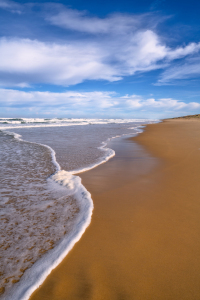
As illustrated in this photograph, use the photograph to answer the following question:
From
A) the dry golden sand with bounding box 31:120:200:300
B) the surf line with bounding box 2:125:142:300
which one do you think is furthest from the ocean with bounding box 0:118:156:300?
the dry golden sand with bounding box 31:120:200:300

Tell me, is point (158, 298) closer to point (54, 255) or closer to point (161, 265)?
point (161, 265)

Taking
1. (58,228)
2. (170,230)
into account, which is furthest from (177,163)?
(58,228)

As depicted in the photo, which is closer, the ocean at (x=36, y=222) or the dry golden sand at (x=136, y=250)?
the dry golden sand at (x=136, y=250)

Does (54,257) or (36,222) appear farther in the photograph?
(36,222)

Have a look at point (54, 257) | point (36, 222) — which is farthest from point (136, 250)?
point (36, 222)

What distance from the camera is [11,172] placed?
209 inches

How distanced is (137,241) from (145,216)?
2.14 ft

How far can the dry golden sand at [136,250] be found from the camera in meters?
1.75

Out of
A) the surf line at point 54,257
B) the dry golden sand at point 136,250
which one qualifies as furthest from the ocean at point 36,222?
the dry golden sand at point 136,250

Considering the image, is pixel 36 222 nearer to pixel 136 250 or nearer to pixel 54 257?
pixel 54 257

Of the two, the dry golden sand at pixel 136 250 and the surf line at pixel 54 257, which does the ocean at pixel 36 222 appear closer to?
the surf line at pixel 54 257

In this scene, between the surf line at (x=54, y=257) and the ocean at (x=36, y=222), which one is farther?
the ocean at (x=36, y=222)

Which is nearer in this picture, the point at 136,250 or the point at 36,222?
the point at 136,250

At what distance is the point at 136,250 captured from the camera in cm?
223
